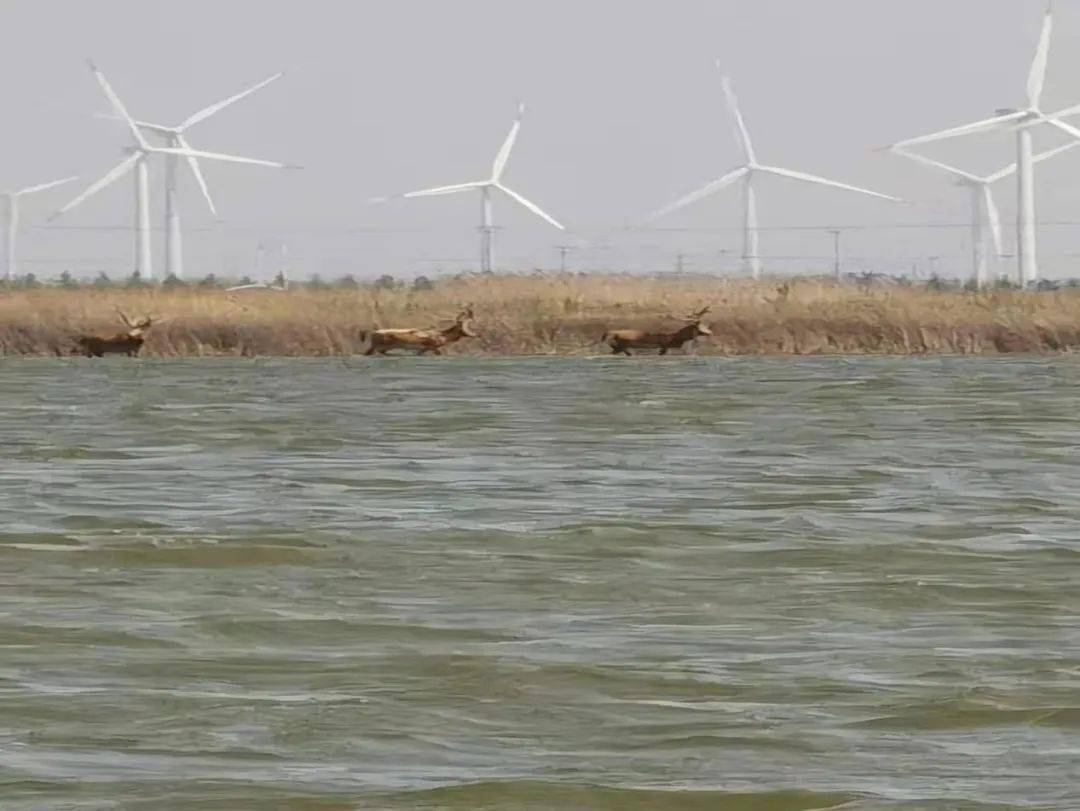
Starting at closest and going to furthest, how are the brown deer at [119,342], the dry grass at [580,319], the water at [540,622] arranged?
the water at [540,622] → the dry grass at [580,319] → the brown deer at [119,342]

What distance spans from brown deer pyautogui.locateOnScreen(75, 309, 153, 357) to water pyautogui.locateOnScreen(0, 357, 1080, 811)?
78.7 ft

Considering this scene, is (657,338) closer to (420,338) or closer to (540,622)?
(420,338)

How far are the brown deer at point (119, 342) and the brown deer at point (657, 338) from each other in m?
9.16

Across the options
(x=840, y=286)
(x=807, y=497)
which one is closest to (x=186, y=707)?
(x=807, y=497)

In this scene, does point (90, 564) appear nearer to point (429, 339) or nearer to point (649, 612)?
point (649, 612)

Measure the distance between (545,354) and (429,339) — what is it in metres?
2.32

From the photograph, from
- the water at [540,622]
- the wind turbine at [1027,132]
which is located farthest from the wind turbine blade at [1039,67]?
the water at [540,622]

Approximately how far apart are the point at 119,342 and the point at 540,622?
133ft

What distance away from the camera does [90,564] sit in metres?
17.1

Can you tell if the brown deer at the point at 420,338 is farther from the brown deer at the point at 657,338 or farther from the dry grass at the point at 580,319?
the brown deer at the point at 657,338

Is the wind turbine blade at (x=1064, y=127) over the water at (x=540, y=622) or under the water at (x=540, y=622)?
over

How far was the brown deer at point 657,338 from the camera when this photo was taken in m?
53.9

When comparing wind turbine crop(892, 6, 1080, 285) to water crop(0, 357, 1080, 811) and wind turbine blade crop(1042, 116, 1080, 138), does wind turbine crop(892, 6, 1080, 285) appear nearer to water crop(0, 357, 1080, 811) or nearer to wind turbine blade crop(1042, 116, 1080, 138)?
wind turbine blade crop(1042, 116, 1080, 138)

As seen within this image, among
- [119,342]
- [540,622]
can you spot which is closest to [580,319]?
[119,342]
